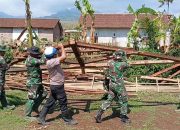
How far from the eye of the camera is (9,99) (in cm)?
1172

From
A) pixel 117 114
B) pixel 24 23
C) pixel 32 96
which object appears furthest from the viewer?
pixel 24 23

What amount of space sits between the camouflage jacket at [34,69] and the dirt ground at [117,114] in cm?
95

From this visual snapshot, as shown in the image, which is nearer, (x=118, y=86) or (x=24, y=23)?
(x=118, y=86)

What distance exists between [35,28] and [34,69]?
50482mm

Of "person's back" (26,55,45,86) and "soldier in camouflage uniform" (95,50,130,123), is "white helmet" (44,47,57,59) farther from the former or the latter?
"soldier in camouflage uniform" (95,50,130,123)

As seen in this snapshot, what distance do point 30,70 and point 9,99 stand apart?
9.03 ft

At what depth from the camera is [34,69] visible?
9.28 m

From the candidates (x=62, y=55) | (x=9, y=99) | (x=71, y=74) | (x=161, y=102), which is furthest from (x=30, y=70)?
(x=71, y=74)

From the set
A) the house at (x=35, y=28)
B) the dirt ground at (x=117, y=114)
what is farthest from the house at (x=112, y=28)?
the dirt ground at (x=117, y=114)

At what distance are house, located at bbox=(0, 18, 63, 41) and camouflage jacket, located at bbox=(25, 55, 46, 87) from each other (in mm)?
48661

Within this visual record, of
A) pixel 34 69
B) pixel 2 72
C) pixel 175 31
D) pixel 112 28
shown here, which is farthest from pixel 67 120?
pixel 112 28

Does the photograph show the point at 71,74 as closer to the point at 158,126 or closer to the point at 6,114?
Answer: the point at 6,114

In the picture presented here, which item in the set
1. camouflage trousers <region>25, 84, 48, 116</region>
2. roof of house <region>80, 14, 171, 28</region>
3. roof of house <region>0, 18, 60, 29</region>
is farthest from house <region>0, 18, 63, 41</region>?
camouflage trousers <region>25, 84, 48, 116</region>

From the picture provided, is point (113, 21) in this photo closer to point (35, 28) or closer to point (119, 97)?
point (35, 28)
